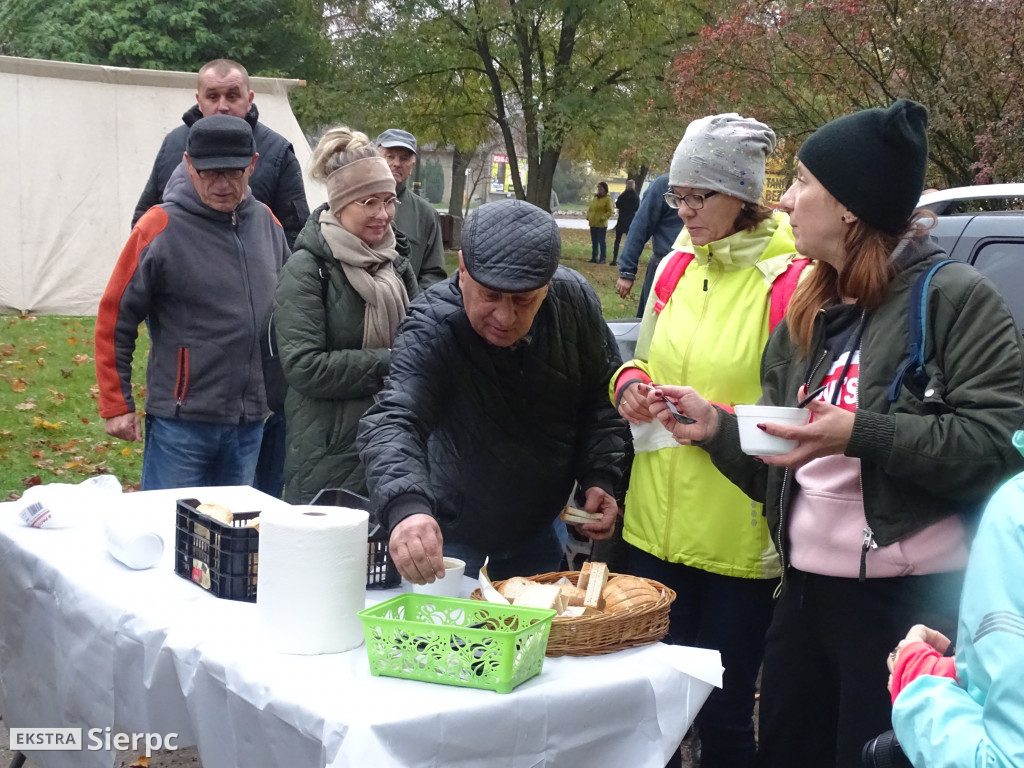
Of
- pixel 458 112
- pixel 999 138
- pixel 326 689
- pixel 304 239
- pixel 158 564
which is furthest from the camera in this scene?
pixel 458 112

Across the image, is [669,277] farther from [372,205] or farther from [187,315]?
[187,315]

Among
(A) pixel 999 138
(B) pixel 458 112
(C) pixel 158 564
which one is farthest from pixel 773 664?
(B) pixel 458 112

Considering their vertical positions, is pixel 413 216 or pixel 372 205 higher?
A: pixel 372 205

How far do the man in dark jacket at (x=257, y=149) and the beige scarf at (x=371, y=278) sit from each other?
4.31 feet

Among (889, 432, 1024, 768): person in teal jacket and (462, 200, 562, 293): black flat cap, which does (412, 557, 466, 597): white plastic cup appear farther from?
(889, 432, 1024, 768): person in teal jacket

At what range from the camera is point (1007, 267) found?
426cm

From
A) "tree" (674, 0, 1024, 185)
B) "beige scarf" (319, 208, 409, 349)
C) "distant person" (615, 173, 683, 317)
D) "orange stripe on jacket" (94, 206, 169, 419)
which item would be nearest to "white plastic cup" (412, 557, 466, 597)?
"beige scarf" (319, 208, 409, 349)

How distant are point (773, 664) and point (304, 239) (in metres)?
2.24

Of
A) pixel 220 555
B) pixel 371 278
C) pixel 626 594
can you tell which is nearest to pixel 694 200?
pixel 626 594

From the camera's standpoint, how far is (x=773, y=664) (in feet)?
8.60

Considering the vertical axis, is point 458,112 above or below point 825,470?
above

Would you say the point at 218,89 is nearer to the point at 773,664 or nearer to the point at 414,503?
the point at 414,503

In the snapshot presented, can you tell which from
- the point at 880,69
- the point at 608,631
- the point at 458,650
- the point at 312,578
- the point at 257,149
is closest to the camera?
the point at 458,650

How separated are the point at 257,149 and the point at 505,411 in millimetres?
2866
